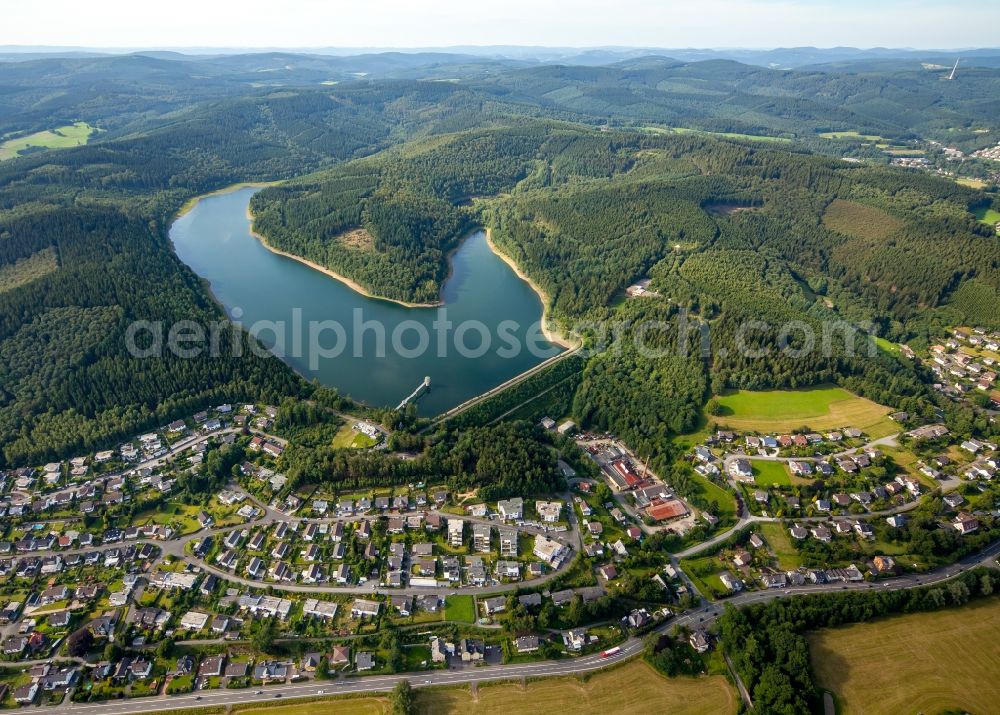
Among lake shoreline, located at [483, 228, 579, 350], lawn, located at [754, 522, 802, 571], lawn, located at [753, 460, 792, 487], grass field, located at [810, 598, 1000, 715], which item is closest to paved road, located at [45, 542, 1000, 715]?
lawn, located at [754, 522, 802, 571]

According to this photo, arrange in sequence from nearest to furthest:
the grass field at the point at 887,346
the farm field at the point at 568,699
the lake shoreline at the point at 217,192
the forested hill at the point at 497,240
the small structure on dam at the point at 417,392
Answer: the farm field at the point at 568,699 < the forested hill at the point at 497,240 < the small structure on dam at the point at 417,392 < the grass field at the point at 887,346 < the lake shoreline at the point at 217,192

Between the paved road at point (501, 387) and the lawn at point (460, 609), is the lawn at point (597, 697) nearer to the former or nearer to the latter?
the lawn at point (460, 609)

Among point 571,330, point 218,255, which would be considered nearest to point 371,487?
point 571,330

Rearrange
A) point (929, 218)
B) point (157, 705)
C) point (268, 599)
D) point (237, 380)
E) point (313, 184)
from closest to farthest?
1. point (157, 705)
2. point (268, 599)
3. point (237, 380)
4. point (929, 218)
5. point (313, 184)

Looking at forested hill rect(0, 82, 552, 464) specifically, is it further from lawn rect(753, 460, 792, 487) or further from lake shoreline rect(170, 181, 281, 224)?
lawn rect(753, 460, 792, 487)

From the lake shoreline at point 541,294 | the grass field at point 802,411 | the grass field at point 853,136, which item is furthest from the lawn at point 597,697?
the grass field at point 853,136

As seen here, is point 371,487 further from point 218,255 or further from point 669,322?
point 218,255
